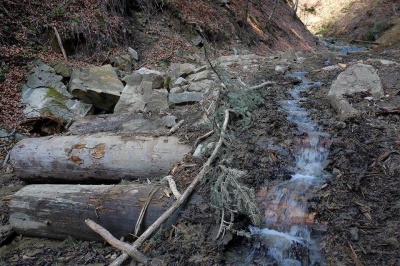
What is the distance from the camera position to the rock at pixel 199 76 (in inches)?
305

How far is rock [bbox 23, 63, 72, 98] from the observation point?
7488mm

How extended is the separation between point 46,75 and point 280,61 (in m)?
6.87

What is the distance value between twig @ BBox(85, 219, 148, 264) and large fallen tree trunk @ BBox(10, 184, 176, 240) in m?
0.13

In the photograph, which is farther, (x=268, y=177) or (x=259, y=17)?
(x=259, y=17)

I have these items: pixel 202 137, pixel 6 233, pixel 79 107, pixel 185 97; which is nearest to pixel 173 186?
pixel 202 137

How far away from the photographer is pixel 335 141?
4410 millimetres

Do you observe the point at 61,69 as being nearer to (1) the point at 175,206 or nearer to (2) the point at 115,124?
(2) the point at 115,124

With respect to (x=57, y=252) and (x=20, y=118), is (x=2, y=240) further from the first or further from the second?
(x=20, y=118)

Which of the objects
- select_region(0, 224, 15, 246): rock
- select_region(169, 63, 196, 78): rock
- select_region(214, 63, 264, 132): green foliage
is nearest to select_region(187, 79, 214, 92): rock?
select_region(169, 63, 196, 78): rock

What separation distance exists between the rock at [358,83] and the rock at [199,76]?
2.90m

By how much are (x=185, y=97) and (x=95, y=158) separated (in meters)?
2.56

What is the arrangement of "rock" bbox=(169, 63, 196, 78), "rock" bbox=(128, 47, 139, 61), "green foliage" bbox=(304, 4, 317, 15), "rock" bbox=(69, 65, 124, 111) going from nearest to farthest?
"rock" bbox=(69, 65, 124, 111) < "rock" bbox=(169, 63, 196, 78) < "rock" bbox=(128, 47, 139, 61) < "green foliage" bbox=(304, 4, 317, 15)

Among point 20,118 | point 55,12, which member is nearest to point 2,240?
point 20,118

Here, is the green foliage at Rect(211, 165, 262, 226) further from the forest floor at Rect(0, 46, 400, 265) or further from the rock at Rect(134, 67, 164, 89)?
the rock at Rect(134, 67, 164, 89)
